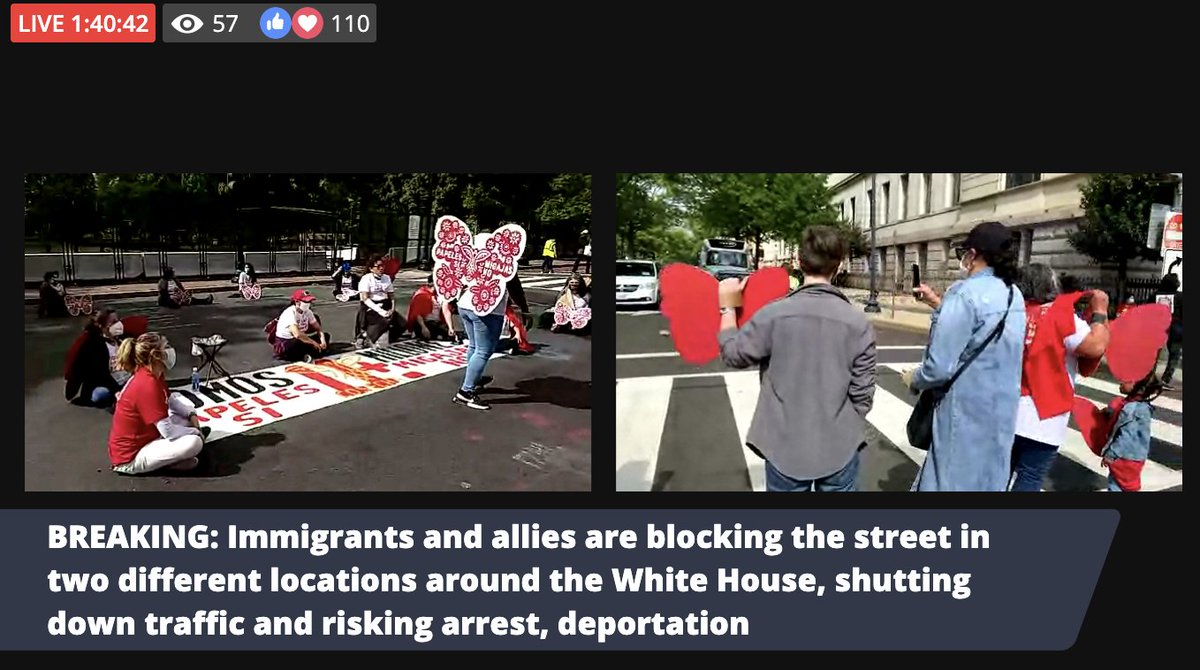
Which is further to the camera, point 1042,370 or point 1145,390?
point 1145,390

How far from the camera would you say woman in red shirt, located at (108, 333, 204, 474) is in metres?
4.24

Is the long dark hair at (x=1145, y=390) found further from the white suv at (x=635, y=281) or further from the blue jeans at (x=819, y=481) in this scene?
the white suv at (x=635, y=281)

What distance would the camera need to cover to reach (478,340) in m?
5.13

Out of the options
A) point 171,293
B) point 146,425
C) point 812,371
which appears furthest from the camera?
point 171,293

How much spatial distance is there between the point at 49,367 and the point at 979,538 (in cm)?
623

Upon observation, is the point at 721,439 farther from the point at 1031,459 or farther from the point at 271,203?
the point at 271,203

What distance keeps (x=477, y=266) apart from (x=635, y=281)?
1.31 metres

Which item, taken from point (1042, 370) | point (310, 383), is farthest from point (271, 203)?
point (1042, 370)

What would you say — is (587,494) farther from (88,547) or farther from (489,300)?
(88,547)

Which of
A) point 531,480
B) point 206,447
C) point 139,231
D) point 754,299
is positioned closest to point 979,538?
point 754,299

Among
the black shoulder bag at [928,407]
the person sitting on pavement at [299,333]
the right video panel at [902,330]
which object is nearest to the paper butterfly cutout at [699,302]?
the right video panel at [902,330]

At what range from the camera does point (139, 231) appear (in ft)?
15.8

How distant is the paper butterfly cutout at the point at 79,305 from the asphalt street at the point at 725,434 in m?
3.78

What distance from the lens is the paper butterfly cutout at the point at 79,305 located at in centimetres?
461
